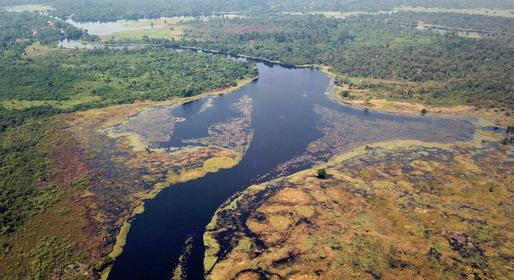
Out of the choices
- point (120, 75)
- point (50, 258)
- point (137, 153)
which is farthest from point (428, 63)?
point (50, 258)

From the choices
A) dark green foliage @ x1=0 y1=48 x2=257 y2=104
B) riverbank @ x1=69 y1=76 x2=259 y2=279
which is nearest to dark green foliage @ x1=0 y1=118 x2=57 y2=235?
riverbank @ x1=69 y1=76 x2=259 y2=279

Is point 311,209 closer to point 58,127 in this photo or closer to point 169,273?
point 169,273

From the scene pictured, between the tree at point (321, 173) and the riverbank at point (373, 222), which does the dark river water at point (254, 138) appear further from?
the tree at point (321, 173)

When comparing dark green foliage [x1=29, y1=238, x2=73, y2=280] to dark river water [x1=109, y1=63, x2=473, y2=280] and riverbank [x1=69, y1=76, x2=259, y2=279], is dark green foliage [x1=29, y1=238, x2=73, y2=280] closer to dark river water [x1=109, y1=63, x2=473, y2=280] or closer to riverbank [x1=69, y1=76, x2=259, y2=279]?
riverbank [x1=69, y1=76, x2=259, y2=279]

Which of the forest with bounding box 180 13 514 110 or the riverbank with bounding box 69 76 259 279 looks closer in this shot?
the riverbank with bounding box 69 76 259 279

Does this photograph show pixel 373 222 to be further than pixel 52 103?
No

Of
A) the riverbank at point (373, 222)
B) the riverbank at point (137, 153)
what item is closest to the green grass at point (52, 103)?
the riverbank at point (137, 153)

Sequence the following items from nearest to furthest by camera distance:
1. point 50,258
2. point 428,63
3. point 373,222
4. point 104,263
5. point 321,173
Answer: point 104,263 < point 50,258 < point 373,222 < point 321,173 < point 428,63

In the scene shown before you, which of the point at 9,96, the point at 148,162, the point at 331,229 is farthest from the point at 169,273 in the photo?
the point at 9,96

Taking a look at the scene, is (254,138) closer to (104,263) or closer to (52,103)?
(104,263)
